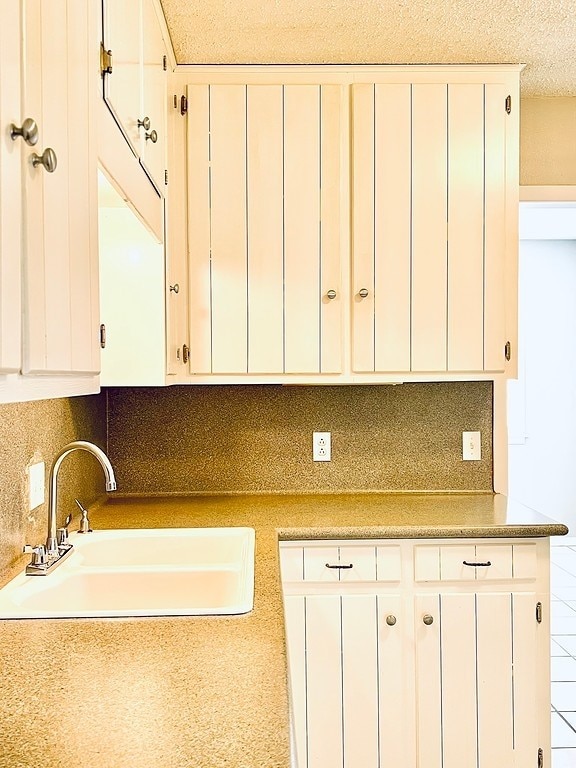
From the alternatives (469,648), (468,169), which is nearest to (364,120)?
(468,169)

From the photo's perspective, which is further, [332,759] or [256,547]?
[332,759]

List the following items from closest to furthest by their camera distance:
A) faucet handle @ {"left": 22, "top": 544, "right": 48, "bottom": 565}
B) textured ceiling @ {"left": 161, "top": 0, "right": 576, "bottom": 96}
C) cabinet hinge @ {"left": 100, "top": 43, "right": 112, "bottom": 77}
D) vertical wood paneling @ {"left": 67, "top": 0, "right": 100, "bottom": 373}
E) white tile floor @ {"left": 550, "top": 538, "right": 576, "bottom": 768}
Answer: vertical wood paneling @ {"left": 67, "top": 0, "right": 100, "bottom": 373} → cabinet hinge @ {"left": 100, "top": 43, "right": 112, "bottom": 77} → faucet handle @ {"left": 22, "top": 544, "right": 48, "bottom": 565} → textured ceiling @ {"left": 161, "top": 0, "right": 576, "bottom": 96} → white tile floor @ {"left": 550, "top": 538, "right": 576, "bottom": 768}

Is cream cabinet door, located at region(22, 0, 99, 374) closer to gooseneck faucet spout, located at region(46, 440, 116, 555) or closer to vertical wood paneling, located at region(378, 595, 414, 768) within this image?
gooseneck faucet spout, located at region(46, 440, 116, 555)

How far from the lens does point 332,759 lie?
7.22 ft

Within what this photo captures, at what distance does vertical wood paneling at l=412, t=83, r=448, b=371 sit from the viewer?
2500mm

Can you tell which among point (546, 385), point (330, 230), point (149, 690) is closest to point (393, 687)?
point (149, 690)

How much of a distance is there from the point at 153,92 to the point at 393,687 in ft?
6.15

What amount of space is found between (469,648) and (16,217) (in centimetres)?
194

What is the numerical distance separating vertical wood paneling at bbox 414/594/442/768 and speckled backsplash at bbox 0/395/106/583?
1.15 m

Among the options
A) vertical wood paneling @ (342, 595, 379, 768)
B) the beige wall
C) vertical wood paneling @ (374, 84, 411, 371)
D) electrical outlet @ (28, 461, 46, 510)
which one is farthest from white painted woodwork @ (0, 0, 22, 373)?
the beige wall

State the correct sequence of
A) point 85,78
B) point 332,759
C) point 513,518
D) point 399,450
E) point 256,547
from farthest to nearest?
point 399,450
point 513,518
point 332,759
point 256,547
point 85,78

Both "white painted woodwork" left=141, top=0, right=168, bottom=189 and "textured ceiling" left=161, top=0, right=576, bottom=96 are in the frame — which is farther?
"textured ceiling" left=161, top=0, right=576, bottom=96

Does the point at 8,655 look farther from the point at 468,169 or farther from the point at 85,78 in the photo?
the point at 468,169

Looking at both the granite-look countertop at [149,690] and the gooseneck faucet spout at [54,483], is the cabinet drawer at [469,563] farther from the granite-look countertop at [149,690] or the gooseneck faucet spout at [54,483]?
the gooseneck faucet spout at [54,483]
